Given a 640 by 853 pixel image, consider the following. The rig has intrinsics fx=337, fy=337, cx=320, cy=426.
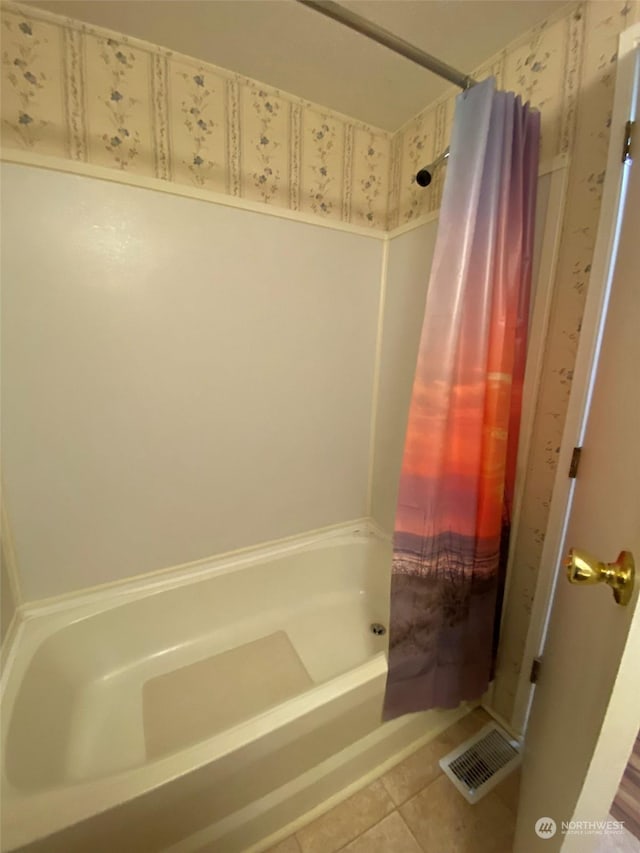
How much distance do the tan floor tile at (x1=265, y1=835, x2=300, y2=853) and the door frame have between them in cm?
85

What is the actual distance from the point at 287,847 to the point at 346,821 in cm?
18

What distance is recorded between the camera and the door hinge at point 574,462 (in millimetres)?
930

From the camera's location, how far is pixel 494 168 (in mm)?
872

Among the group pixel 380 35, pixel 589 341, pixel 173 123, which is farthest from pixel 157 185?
pixel 589 341

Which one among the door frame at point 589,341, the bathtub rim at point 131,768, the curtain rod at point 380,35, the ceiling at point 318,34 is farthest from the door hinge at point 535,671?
the ceiling at point 318,34

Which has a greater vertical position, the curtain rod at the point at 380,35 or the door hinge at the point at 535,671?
the curtain rod at the point at 380,35

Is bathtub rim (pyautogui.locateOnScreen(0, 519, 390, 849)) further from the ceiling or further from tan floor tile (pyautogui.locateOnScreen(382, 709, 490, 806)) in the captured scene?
the ceiling

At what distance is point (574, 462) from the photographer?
3.09ft

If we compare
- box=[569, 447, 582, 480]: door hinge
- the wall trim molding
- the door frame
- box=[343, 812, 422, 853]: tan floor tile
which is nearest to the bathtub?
box=[343, 812, 422, 853]: tan floor tile

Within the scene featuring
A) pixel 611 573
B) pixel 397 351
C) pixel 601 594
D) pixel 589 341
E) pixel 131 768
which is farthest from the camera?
pixel 397 351

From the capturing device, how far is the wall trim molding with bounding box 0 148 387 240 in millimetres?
982

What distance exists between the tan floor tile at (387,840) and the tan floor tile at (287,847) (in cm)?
13

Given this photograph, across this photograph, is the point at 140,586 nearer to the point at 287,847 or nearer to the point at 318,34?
the point at 287,847

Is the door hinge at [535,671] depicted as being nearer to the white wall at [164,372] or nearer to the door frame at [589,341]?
the door frame at [589,341]
